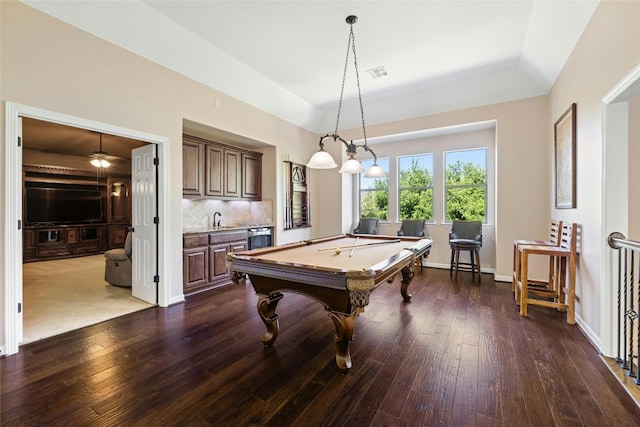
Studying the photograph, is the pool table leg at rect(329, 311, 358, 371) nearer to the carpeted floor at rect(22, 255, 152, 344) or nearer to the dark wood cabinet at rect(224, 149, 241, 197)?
the carpeted floor at rect(22, 255, 152, 344)

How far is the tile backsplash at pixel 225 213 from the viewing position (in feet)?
15.6

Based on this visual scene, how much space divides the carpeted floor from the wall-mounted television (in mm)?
2131

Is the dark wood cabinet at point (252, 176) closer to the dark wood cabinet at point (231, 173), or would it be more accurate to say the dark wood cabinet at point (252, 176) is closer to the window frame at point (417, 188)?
the dark wood cabinet at point (231, 173)

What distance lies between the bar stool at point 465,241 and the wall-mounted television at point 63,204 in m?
9.45

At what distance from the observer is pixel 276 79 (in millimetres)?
4648

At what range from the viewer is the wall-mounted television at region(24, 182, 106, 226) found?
6941 mm

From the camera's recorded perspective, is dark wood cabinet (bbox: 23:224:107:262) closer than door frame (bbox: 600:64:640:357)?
No

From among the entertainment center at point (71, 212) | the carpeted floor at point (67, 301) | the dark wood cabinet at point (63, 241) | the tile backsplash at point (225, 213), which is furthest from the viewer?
the entertainment center at point (71, 212)

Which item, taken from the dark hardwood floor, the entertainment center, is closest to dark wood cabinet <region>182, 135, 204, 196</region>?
the dark hardwood floor

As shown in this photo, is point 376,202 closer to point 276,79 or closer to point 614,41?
point 276,79

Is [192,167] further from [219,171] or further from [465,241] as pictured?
[465,241]

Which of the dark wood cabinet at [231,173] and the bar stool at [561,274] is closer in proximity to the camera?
the bar stool at [561,274]

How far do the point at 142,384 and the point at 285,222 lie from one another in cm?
391

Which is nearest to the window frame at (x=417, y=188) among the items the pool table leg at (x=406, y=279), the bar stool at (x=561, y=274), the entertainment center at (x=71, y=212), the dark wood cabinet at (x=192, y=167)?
the bar stool at (x=561, y=274)
